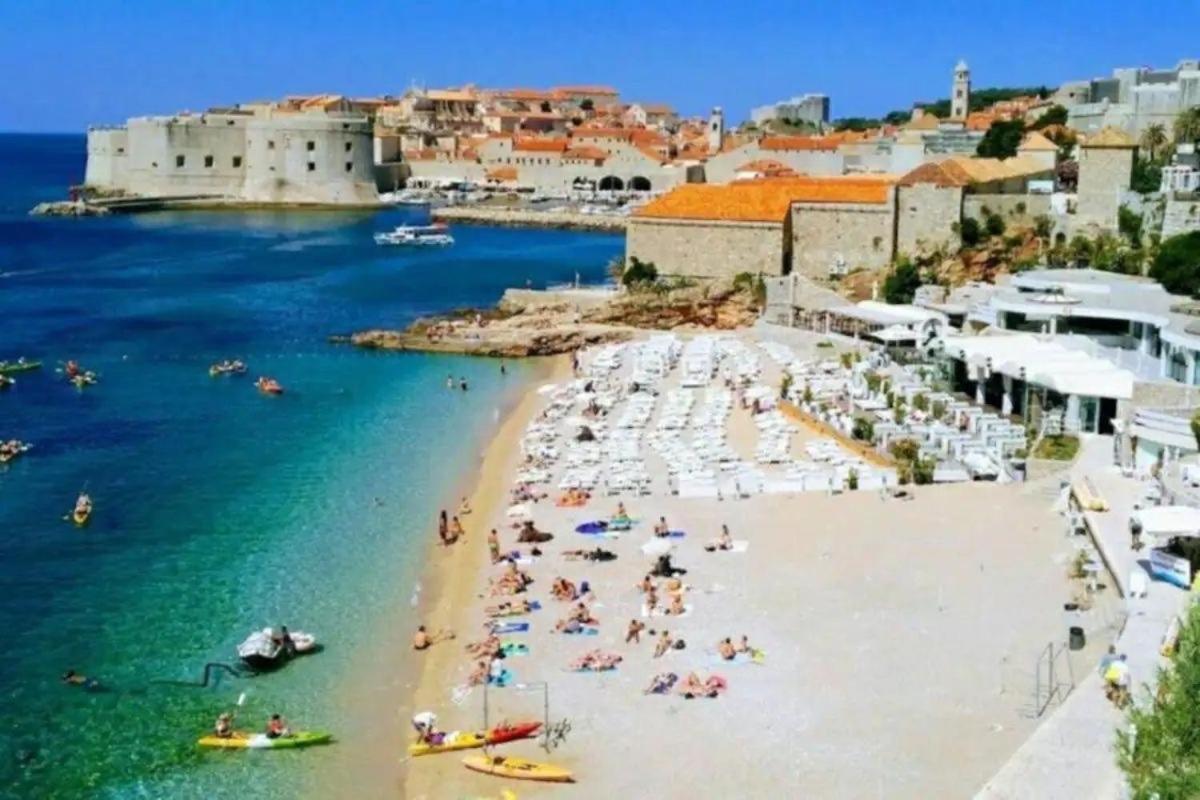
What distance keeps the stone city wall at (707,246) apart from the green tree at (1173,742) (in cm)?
2465

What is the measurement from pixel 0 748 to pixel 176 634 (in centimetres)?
237

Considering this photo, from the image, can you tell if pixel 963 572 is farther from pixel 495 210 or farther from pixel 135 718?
pixel 495 210

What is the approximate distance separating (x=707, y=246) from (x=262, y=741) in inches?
908

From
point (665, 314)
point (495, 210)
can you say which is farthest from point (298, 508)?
point (495, 210)

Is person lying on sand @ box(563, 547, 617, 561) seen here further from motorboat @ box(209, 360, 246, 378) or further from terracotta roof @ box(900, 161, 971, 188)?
terracotta roof @ box(900, 161, 971, 188)

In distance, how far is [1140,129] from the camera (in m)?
37.4

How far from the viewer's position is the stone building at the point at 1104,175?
2712 centimetres

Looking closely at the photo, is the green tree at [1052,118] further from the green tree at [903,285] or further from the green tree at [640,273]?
the green tree at [903,285]

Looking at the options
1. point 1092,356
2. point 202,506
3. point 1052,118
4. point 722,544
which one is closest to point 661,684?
point 722,544

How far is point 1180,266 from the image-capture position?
2214cm

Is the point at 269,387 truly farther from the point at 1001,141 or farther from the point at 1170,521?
the point at 1001,141

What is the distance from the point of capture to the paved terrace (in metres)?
8.07

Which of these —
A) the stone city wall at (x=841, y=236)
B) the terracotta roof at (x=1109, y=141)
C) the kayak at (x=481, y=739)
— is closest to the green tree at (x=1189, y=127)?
the terracotta roof at (x=1109, y=141)

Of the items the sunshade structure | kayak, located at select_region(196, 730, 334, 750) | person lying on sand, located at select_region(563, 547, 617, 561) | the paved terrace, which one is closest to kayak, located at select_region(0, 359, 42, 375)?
person lying on sand, located at select_region(563, 547, 617, 561)
